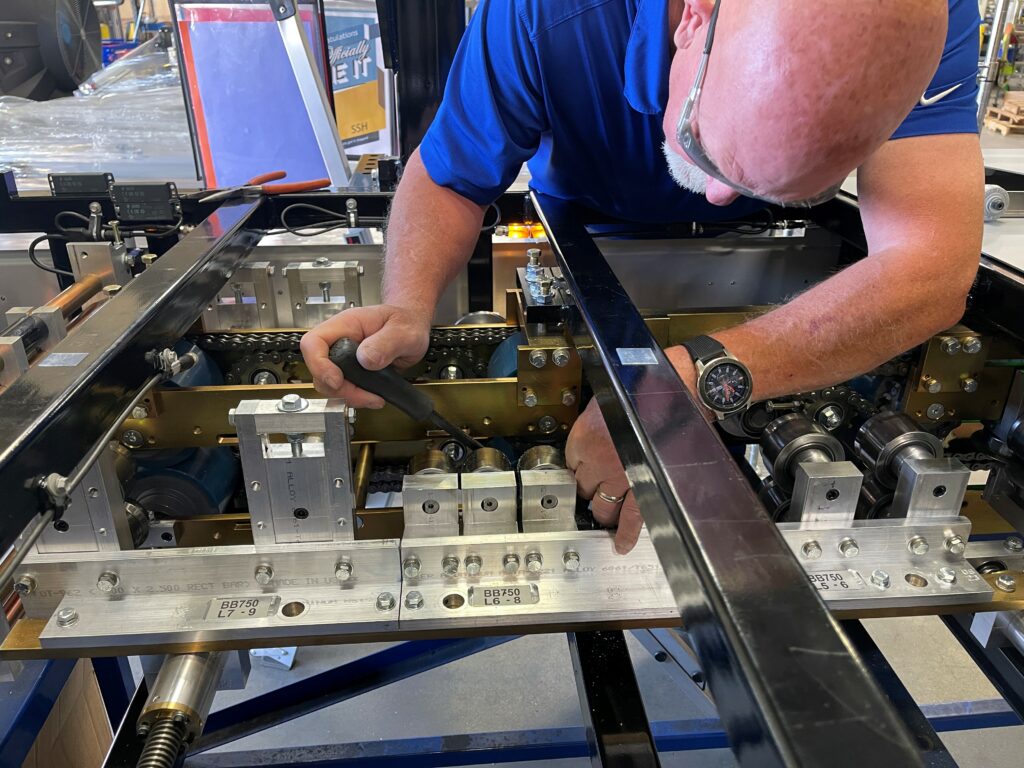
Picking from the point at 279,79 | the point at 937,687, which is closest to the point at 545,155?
the point at 937,687

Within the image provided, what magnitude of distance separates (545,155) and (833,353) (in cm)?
68

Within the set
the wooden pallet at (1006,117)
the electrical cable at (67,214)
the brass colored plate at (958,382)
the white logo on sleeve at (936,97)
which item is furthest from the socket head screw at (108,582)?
the wooden pallet at (1006,117)

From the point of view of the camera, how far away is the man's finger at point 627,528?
80 centimetres

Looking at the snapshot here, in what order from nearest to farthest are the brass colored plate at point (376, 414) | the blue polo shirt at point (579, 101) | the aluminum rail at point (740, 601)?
the aluminum rail at point (740, 601) → the brass colored plate at point (376, 414) → the blue polo shirt at point (579, 101)

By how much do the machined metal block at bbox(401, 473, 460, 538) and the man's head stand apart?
0.46 m

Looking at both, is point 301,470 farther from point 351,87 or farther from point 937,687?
point 351,87

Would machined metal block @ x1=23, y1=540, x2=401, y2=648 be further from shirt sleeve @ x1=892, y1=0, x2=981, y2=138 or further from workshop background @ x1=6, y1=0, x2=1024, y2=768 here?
shirt sleeve @ x1=892, y1=0, x2=981, y2=138

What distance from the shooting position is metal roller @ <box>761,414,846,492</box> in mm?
878

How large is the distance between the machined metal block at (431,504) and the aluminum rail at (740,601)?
0.20 metres

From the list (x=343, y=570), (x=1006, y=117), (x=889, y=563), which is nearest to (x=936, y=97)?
(x=889, y=563)

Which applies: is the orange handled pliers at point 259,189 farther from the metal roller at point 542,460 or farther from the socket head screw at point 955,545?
the socket head screw at point 955,545

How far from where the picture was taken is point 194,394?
0.91 m

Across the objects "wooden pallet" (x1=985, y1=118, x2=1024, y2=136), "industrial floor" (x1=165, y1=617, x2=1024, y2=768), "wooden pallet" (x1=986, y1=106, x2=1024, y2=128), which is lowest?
"industrial floor" (x1=165, y1=617, x2=1024, y2=768)

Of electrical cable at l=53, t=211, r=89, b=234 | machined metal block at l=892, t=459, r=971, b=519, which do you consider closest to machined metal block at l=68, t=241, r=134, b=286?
electrical cable at l=53, t=211, r=89, b=234
